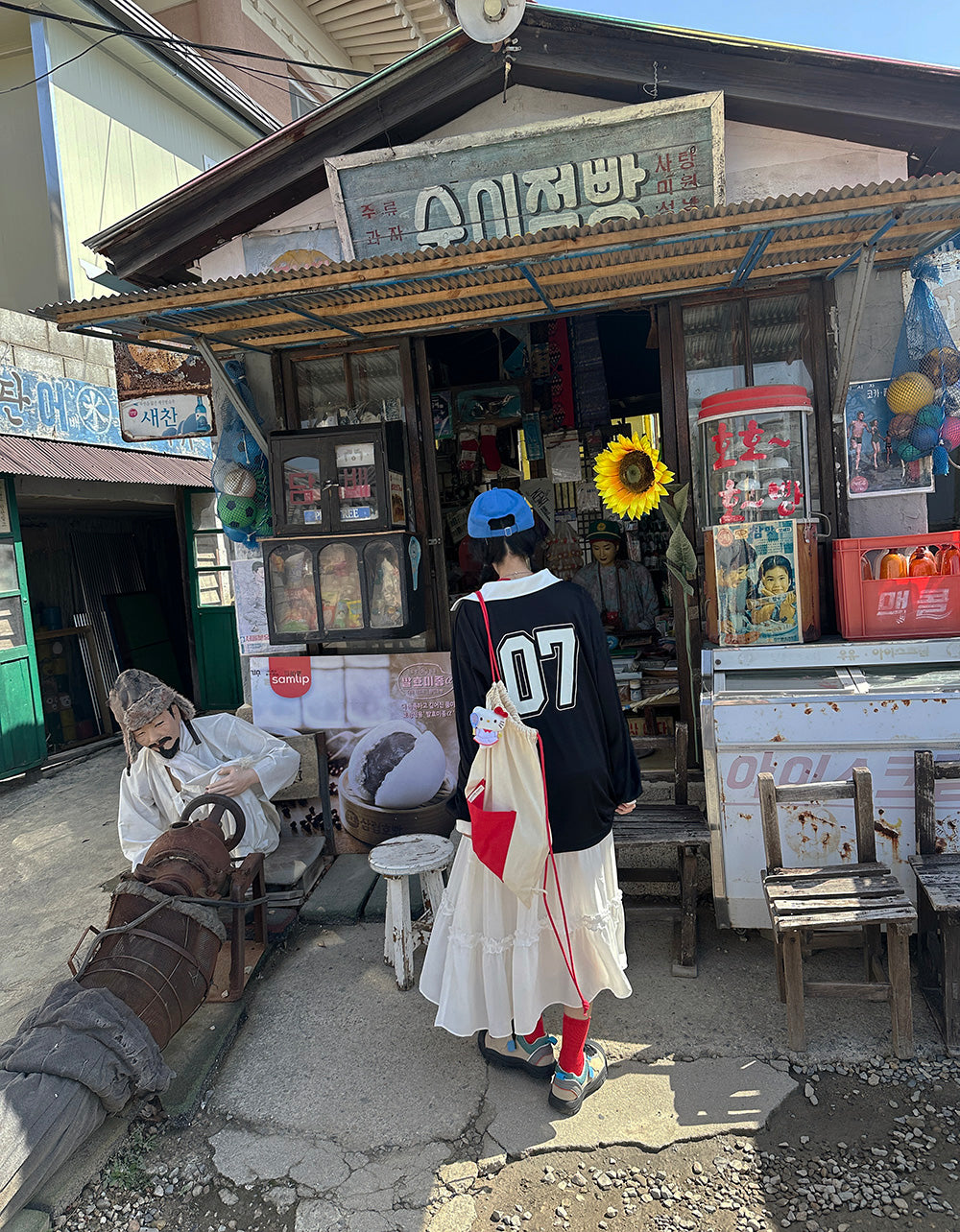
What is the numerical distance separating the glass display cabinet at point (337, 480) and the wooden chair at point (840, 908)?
3.07 m

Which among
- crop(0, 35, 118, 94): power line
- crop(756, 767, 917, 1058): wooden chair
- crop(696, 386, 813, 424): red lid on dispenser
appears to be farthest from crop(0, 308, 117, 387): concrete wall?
crop(756, 767, 917, 1058): wooden chair

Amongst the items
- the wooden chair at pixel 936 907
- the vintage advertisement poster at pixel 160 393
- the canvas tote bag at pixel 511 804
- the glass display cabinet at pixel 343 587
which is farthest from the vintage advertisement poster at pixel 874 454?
the vintage advertisement poster at pixel 160 393

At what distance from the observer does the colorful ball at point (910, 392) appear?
450 cm

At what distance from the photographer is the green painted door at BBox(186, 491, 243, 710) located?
1114 centimetres

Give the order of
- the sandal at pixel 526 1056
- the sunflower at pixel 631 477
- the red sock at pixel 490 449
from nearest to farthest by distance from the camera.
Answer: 1. the sandal at pixel 526 1056
2. the sunflower at pixel 631 477
3. the red sock at pixel 490 449

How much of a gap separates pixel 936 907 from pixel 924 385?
2861 mm

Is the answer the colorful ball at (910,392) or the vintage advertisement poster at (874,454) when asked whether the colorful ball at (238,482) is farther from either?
the colorful ball at (910,392)

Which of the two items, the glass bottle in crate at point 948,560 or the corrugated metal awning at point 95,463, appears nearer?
the glass bottle in crate at point 948,560

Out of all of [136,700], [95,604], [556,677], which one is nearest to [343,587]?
[136,700]

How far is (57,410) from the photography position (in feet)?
29.8

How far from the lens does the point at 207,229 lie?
5.57m

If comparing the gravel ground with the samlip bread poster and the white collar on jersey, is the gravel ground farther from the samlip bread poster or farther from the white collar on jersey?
the samlip bread poster

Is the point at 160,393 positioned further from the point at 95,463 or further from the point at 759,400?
the point at 759,400

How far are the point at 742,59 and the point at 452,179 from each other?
1763 mm
